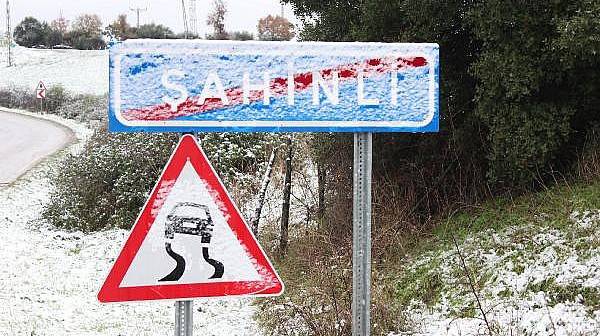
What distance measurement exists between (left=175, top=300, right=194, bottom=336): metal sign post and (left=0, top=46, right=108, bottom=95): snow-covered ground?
4124cm

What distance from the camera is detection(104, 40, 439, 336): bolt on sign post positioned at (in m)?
2.64

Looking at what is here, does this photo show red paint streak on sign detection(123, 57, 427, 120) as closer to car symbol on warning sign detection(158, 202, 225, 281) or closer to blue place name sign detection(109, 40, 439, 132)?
blue place name sign detection(109, 40, 439, 132)

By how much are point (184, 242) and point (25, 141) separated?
26.8 m

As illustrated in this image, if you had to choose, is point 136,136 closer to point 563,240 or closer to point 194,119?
point 563,240

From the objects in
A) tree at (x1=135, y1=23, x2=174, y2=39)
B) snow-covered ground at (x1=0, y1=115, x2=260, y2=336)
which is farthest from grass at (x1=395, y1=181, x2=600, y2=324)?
tree at (x1=135, y1=23, x2=174, y2=39)

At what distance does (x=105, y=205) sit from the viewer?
13.8 m

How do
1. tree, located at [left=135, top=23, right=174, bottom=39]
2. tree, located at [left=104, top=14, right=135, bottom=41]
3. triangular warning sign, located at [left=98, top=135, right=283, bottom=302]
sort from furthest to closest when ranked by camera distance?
tree, located at [left=104, top=14, right=135, bottom=41]
tree, located at [left=135, top=23, right=174, bottom=39]
triangular warning sign, located at [left=98, top=135, right=283, bottom=302]

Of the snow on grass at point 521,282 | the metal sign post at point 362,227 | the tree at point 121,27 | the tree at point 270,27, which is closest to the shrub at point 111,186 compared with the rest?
the snow on grass at point 521,282

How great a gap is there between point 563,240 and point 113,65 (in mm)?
5370

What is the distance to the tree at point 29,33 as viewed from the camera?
69500mm

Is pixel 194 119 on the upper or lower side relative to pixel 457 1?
lower

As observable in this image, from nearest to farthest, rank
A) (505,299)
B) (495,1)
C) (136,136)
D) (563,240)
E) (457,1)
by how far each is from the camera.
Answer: (505,299), (563,240), (495,1), (457,1), (136,136)

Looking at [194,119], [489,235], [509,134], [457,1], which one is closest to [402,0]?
[457,1]

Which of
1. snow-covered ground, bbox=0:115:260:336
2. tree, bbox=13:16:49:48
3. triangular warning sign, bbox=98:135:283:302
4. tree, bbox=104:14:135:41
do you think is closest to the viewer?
triangular warning sign, bbox=98:135:283:302
